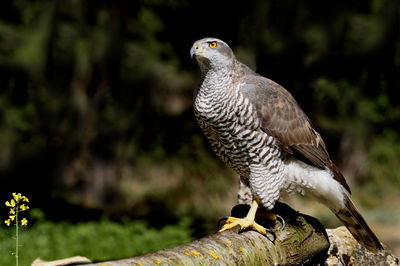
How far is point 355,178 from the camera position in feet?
28.3

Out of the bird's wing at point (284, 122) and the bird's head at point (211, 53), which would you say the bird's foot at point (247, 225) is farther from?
the bird's head at point (211, 53)

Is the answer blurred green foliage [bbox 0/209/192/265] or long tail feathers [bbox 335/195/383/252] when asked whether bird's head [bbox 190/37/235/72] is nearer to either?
long tail feathers [bbox 335/195/383/252]

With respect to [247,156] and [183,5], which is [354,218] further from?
[183,5]

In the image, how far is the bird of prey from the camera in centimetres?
312

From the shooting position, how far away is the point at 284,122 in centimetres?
336

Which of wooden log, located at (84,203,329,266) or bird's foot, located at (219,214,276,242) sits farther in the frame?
bird's foot, located at (219,214,276,242)

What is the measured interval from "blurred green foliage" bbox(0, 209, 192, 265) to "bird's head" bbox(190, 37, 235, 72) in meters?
2.54

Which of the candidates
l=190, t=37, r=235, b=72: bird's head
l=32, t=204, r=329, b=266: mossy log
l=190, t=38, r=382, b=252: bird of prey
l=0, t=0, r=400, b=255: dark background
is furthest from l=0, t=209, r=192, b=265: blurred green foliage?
l=190, t=37, r=235, b=72: bird's head

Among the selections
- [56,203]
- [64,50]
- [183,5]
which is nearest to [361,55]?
[183,5]

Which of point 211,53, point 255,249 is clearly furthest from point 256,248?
point 211,53

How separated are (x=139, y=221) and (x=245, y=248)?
12.9 ft

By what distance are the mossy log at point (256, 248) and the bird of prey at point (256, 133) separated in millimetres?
167

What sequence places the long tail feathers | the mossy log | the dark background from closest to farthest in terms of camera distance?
the mossy log → the long tail feathers → the dark background

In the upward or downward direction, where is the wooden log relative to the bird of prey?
downward
